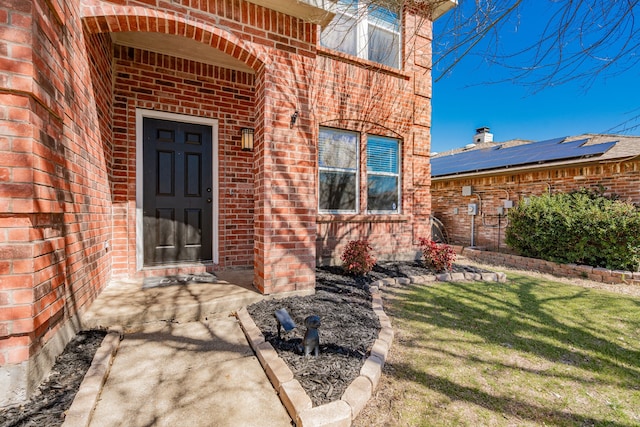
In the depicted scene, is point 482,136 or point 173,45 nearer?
point 173,45

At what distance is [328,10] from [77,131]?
2916mm

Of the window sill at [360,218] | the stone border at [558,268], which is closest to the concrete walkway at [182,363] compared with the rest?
the window sill at [360,218]

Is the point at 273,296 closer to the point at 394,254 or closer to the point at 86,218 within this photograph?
the point at 86,218

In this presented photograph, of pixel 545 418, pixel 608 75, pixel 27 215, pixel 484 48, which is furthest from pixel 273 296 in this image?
pixel 608 75

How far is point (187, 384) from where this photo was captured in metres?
1.97

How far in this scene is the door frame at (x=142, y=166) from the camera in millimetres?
3836

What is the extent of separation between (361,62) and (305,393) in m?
5.24

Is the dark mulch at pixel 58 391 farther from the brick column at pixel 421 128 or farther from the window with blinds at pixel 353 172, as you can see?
the brick column at pixel 421 128

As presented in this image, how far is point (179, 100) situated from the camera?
4031 mm

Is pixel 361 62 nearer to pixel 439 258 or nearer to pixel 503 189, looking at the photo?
pixel 439 258

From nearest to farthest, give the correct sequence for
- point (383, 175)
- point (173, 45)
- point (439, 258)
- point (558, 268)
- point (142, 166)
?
1. point (173, 45)
2. point (142, 166)
3. point (439, 258)
4. point (383, 175)
5. point (558, 268)

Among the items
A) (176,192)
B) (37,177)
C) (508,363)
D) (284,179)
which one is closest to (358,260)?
(284,179)

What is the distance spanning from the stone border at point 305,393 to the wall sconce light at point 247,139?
8.44ft

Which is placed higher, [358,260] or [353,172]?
[353,172]
